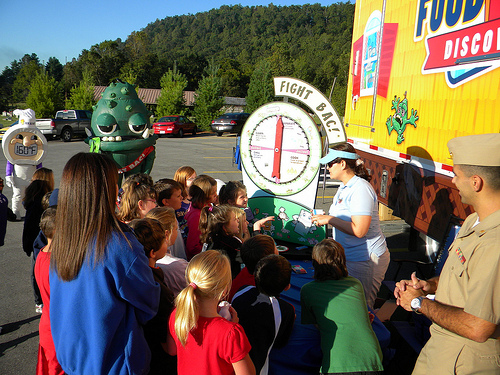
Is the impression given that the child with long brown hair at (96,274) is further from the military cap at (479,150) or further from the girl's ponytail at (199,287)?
the military cap at (479,150)

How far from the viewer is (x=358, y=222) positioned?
304cm

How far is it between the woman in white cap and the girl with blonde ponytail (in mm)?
1502

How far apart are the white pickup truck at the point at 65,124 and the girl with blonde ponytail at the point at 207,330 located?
20.7m

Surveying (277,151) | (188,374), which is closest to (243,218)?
(277,151)

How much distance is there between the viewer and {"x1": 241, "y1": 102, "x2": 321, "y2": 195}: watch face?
436 centimetres

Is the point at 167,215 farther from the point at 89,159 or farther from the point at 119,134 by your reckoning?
the point at 119,134

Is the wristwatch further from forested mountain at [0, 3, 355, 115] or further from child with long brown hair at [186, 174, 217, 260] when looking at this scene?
forested mountain at [0, 3, 355, 115]

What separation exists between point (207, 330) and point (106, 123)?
452cm

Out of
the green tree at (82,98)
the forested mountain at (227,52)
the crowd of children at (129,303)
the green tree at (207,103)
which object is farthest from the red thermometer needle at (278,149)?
the green tree at (82,98)

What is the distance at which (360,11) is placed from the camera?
5820 millimetres

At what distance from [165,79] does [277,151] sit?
28.5 m

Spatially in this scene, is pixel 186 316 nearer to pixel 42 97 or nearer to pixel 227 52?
pixel 42 97

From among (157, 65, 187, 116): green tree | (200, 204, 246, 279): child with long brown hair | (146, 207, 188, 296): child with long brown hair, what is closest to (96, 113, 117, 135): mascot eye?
(200, 204, 246, 279): child with long brown hair

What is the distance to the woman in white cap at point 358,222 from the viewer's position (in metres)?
3.05
